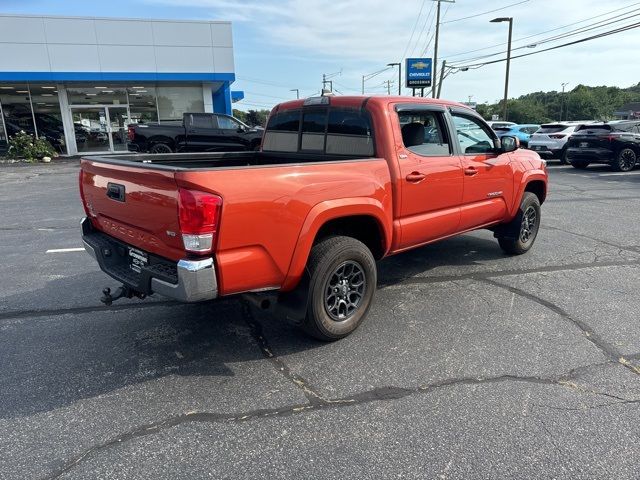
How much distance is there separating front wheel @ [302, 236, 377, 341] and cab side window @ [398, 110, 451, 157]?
46.8 inches

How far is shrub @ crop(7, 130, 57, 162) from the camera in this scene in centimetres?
2142

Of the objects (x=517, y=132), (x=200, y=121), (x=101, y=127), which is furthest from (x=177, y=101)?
(x=517, y=132)

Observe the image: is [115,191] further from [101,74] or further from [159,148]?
[101,74]

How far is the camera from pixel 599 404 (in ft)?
9.49

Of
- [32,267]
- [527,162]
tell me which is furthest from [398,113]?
[32,267]

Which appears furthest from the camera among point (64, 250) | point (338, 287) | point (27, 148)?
point (27, 148)

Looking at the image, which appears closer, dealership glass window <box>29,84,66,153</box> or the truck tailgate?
the truck tailgate

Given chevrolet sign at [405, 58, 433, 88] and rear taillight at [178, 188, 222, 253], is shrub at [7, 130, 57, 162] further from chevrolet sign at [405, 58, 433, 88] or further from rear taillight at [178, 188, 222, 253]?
chevrolet sign at [405, 58, 433, 88]

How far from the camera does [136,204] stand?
321 cm

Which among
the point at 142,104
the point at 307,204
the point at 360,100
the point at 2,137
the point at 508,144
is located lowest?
the point at 307,204

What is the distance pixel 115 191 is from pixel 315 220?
59.6 inches

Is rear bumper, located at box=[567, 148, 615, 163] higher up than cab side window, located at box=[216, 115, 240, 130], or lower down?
lower down

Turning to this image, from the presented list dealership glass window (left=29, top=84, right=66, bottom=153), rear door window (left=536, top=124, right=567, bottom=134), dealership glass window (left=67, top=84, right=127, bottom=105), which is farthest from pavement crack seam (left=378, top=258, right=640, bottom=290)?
dealership glass window (left=29, top=84, right=66, bottom=153)

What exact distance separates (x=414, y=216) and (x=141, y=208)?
2400mm
